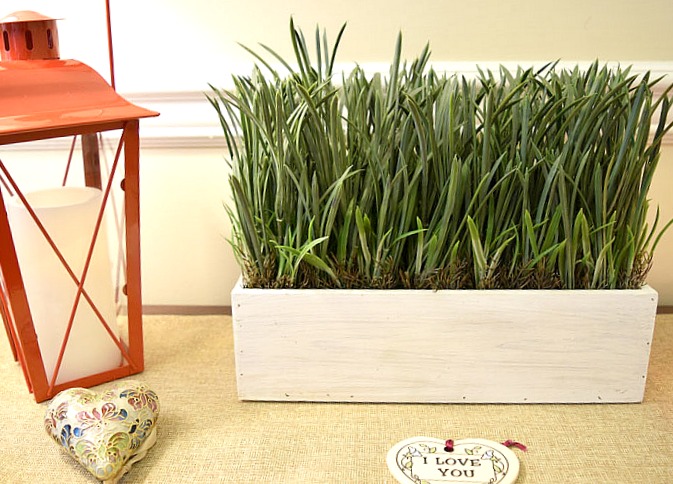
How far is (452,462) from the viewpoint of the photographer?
0.54 m

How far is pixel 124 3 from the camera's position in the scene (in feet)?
2.59

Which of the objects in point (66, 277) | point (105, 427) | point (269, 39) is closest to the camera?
point (105, 427)

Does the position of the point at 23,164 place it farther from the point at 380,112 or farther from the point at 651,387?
the point at 651,387

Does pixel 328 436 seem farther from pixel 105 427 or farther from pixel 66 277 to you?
Answer: pixel 66 277

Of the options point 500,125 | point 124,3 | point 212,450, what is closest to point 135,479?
point 212,450

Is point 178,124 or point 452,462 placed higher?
point 178,124

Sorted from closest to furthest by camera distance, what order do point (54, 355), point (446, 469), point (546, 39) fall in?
point (446, 469)
point (54, 355)
point (546, 39)

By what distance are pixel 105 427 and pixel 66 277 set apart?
18 cm

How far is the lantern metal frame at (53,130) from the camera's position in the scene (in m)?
0.57

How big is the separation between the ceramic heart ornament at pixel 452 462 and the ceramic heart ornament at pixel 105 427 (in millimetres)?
199

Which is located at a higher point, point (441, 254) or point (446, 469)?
point (441, 254)

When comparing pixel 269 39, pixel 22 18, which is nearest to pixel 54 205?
pixel 22 18

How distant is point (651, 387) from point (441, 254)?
0.25m

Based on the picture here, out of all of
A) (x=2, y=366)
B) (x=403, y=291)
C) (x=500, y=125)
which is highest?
(x=500, y=125)
